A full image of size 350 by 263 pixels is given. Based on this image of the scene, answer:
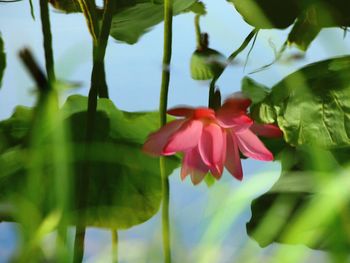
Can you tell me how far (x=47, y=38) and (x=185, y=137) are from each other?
27 centimetres

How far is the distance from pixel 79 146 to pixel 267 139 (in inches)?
9.8

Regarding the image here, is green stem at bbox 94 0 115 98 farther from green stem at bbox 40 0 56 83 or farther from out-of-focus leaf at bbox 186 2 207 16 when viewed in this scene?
out-of-focus leaf at bbox 186 2 207 16

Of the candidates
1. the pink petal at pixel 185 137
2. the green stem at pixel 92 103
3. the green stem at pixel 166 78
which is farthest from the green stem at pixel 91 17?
the pink petal at pixel 185 137

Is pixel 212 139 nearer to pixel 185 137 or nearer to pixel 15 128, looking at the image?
pixel 185 137

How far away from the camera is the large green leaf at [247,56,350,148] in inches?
34.6

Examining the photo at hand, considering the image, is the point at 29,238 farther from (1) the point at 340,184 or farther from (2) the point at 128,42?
(2) the point at 128,42

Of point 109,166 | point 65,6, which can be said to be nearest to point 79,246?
point 109,166

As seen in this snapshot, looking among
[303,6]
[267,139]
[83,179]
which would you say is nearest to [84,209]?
[83,179]

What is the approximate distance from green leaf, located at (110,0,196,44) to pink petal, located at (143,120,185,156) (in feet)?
0.77

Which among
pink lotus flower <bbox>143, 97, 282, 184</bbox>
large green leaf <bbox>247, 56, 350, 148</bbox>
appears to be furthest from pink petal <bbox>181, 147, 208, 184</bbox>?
large green leaf <bbox>247, 56, 350, 148</bbox>

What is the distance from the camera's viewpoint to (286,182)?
3.11ft

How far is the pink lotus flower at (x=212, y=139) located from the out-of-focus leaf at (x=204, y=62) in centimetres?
14

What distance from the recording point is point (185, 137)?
2.73ft

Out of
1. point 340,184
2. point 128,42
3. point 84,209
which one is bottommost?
point 84,209
